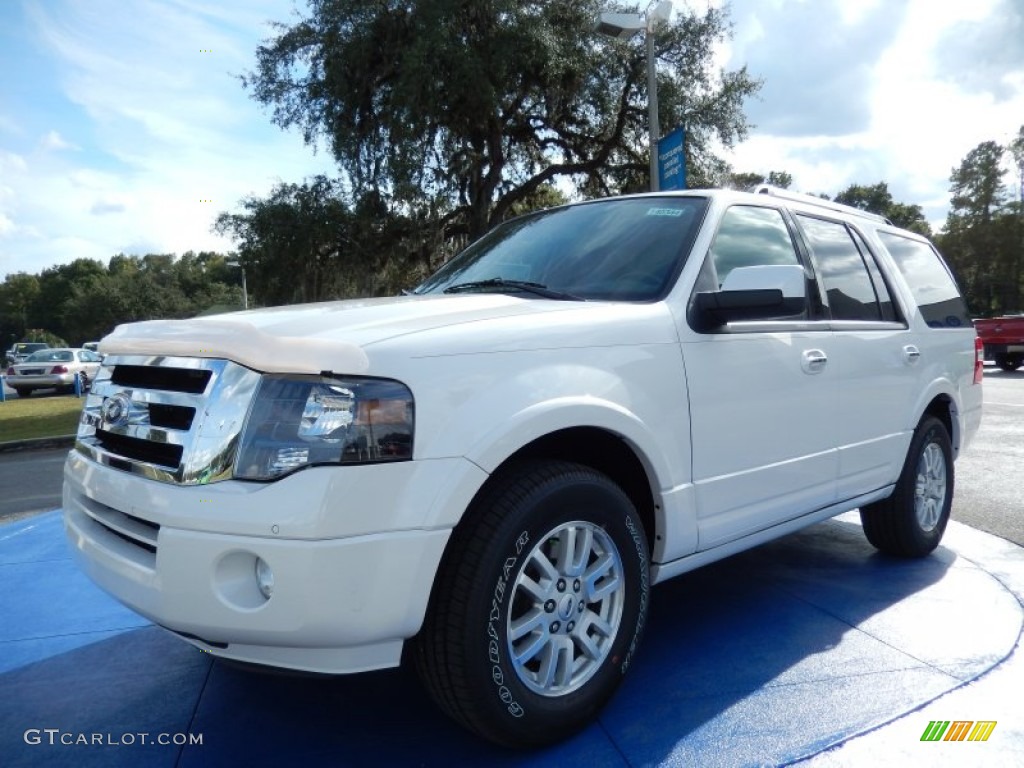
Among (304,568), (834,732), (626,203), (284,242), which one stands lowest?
(834,732)

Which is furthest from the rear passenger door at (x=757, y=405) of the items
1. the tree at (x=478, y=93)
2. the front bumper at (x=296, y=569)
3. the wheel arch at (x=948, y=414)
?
the tree at (x=478, y=93)

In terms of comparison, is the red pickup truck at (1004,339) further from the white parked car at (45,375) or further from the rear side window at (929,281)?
the white parked car at (45,375)

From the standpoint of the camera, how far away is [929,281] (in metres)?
4.51

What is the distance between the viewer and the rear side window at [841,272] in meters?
3.60

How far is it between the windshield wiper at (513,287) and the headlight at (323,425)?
3.27 feet

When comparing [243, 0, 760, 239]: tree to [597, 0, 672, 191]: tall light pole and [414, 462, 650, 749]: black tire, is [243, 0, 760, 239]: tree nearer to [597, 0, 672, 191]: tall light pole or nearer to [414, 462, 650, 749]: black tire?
[597, 0, 672, 191]: tall light pole

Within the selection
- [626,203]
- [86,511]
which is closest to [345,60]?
[626,203]

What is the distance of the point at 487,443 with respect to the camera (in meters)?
2.07

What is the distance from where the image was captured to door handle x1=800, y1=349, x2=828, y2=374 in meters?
3.17

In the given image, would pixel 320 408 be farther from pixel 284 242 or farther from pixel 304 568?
pixel 284 242

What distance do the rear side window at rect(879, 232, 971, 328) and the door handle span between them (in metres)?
1.34

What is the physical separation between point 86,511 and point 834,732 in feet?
8.15

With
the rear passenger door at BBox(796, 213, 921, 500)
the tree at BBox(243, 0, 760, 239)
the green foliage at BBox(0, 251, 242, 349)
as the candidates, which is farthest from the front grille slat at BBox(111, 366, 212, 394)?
the green foliage at BBox(0, 251, 242, 349)
